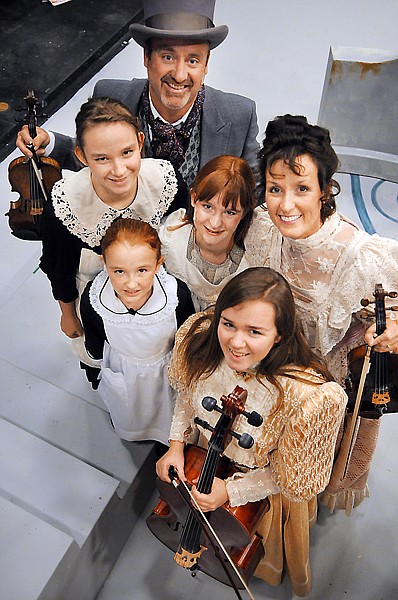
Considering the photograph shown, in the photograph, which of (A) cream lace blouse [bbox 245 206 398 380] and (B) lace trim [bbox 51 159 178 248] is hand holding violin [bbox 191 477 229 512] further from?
(B) lace trim [bbox 51 159 178 248]

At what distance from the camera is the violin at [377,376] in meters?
1.81

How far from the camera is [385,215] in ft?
12.5

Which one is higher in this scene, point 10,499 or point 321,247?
point 321,247

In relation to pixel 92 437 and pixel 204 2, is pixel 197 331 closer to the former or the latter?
pixel 92 437

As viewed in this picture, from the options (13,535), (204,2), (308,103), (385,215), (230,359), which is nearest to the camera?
(230,359)

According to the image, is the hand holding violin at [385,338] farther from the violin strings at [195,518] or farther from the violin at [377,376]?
the violin strings at [195,518]

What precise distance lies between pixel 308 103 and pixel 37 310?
2.30m

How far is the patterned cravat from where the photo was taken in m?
2.41

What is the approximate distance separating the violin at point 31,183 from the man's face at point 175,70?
0.44 metres

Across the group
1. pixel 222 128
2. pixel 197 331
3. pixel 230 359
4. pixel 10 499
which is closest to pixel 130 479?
pixel 10 499

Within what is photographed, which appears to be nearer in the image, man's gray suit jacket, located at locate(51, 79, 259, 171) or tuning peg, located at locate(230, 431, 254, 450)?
tuning peg, located at locate(230, 431, 254, 450)

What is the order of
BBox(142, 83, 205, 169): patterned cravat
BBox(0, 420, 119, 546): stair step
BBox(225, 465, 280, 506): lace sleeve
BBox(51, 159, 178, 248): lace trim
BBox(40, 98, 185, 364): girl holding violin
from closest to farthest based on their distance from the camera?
1. BBox(225, 465, 280, 506): lace sleeve
2. BBox(40, 98, 185, 364): girl holding violin
3. BBox(51, 159, 178, 248): lace trim
4. BBox(0, 420, 119, 546): stair step
5. BBox(142, 83, 205, 169): patterned cravat

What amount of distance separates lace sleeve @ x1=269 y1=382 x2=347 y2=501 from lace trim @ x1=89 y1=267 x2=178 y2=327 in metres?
0.52

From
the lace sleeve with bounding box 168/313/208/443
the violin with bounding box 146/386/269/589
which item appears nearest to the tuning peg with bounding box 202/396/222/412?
the violin with bounding box 146/386/269/589
